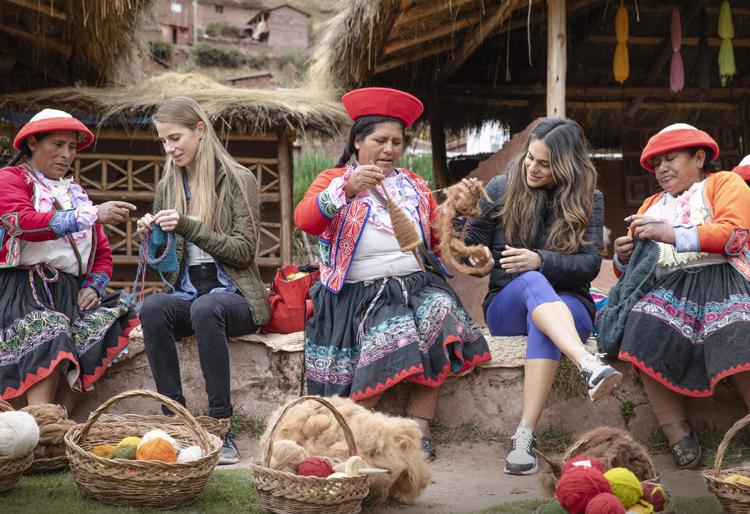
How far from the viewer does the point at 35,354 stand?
13.3 ft

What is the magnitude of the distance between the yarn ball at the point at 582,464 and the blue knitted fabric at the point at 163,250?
7.16ft

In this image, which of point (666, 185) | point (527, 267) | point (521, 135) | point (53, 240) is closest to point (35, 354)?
point (53, 240)

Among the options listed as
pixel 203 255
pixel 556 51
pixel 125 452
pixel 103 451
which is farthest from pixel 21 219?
pixel 556 51

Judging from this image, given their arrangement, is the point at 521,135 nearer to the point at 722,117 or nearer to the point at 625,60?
the point at 625,60

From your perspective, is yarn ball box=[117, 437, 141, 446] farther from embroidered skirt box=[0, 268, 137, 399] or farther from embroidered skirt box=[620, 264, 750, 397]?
embroidered skirt box=[620, 264, 750, 397]

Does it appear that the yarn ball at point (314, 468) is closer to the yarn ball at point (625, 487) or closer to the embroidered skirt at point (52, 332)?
the yarn ball at point (625, 487)

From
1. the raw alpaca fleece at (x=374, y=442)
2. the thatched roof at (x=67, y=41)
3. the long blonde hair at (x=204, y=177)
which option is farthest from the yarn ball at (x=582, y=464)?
the thatched roof at (x=67, y=41)

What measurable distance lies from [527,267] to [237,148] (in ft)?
17.2

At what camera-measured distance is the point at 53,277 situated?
4277 millimetres

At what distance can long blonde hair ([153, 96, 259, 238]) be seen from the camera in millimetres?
4270

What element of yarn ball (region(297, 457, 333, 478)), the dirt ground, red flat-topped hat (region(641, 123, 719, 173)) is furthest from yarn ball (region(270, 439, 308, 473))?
red flat-topped hat (region(641, 123, 719, 173))

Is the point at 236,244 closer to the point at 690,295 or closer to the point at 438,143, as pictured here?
the point at 690,295

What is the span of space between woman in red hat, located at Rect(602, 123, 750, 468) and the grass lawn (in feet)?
2.26

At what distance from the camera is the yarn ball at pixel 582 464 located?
9.14 feet
